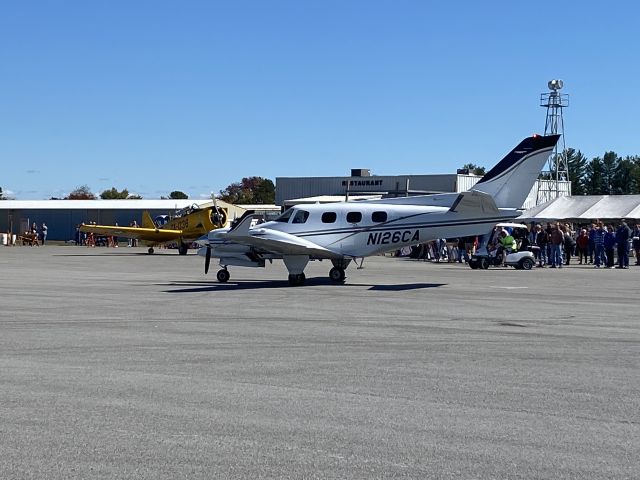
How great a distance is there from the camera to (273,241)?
2459cm

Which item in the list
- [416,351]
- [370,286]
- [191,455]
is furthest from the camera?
[370,286]

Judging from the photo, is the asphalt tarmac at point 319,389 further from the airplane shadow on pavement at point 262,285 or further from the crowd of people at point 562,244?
the crowd of people at point 562,244

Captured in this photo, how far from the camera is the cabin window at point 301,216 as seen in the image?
26.0 metres

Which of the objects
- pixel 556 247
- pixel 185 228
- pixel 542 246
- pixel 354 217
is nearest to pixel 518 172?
pixel 354 217

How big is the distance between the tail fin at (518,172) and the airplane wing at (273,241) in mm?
4807

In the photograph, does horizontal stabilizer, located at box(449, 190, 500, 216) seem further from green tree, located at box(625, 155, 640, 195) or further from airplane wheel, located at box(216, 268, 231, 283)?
green tree, located at box(625, 155, 640, 195)

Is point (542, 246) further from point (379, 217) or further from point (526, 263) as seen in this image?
point (379, 217)

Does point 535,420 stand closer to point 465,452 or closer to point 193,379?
point 465,452

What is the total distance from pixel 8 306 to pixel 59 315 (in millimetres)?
2527

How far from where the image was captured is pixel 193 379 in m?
10.0

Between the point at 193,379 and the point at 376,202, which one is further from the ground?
the point at 376,202

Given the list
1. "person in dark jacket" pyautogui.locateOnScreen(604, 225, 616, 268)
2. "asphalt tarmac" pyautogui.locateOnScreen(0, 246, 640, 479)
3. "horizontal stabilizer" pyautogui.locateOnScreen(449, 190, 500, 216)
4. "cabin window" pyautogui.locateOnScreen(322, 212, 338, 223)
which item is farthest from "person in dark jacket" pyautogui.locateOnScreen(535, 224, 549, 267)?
"asphalt tarmac" pyautogui.locateOnScreen(0, 246, 640, 479)

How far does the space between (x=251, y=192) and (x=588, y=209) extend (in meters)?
103

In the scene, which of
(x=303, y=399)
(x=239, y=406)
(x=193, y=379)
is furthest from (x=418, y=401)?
(x=193, y=379)
